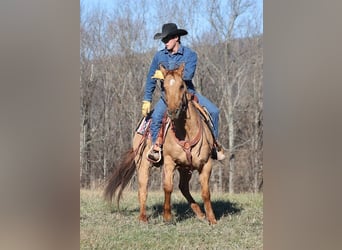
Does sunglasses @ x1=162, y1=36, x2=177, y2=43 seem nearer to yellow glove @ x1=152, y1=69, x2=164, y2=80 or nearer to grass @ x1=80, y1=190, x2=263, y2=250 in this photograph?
yellow glove @ x1=152, y1=69, x2=164, y2=80

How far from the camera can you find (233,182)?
3188 mm

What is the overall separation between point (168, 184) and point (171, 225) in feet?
0.99

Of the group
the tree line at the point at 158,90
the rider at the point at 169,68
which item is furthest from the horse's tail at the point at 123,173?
the rider at the point at 169,68

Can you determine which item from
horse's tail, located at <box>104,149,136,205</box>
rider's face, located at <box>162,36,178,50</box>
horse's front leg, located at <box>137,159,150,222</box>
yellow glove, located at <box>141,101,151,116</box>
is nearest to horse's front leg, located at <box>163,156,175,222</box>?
horse's front leg, located at <box>137,159,150,222</box>

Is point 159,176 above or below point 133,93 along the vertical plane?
below

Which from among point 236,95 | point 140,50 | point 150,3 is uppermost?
point 150,3

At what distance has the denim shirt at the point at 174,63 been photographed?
3.21m

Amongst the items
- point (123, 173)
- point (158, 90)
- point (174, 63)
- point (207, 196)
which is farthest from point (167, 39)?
point (207, 196)

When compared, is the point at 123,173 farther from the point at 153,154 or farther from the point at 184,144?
the point at 184,144
